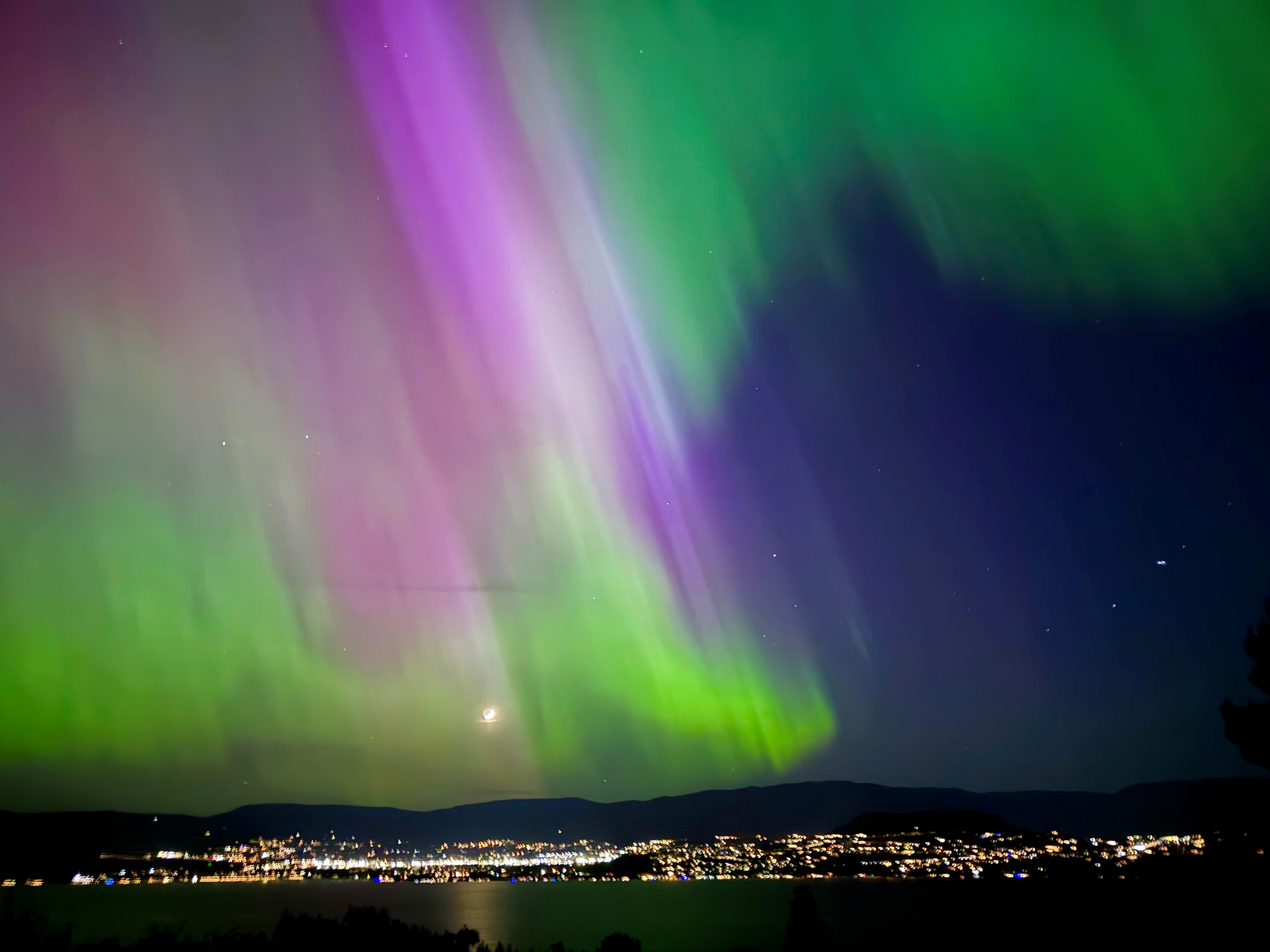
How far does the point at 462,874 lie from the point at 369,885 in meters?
20.8

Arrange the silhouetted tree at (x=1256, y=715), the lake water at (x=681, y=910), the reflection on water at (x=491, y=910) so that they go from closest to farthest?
1. the silhouetted tree at (x=1256, y=715)
2. the lake water at (x=681, y=910)
3. the reflection on water at (x=491, y=910)

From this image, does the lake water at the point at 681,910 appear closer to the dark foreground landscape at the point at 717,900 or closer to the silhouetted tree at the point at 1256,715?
the dark foreground landscape at the point at 717,900

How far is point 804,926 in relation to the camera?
35.0m

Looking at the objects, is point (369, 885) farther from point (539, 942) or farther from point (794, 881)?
point (539, 942)

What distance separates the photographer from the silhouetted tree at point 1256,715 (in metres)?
33.3

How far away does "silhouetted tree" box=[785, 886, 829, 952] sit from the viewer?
34812 millimetres

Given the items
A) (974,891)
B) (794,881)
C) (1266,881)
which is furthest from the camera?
(794,881)

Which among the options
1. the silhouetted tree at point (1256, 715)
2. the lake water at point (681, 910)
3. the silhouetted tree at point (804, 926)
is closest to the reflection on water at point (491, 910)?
the lake water at point (681, 910)

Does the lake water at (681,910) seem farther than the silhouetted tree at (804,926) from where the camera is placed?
Yes

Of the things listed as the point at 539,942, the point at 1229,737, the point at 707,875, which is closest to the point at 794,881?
the point at 707,875

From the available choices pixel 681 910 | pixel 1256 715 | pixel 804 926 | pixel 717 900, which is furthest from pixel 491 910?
pixel 1256 715

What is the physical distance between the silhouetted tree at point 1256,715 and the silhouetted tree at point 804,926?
19.0m

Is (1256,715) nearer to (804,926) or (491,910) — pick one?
(804,926)

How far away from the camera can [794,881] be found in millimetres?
182625
